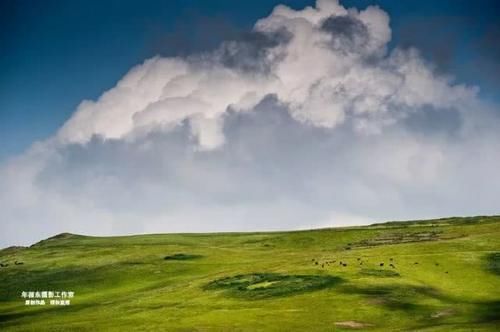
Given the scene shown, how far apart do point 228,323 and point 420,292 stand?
1262 inches

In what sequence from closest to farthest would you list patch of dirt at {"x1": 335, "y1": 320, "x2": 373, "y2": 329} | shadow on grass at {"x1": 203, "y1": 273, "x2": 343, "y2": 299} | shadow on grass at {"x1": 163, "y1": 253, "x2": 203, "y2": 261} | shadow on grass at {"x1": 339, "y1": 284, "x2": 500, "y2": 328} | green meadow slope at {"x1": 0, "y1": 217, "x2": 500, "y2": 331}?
patch of dirt at {"x1": 335, "y1": 320, "x2": 373, "y2": 329} < shadow on grass at {"x1": 339, "y1": 284, "x2": 500, "y2": 328} < green meadow slope at {"x1": 0, "y1": 217, "x2": 500, "y2": 331} < shadow on grass at {"x1": 203, "y1": 273, "x2": 343, "y2": 299} < shadow on grass at {"x1": 163, "y1": 253, "x2": 203, "y2": 261}

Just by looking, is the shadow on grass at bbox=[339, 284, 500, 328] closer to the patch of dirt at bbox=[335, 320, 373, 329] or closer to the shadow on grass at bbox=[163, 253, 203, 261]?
the patch of dirt at bbox=[335, 320, 373, 329]

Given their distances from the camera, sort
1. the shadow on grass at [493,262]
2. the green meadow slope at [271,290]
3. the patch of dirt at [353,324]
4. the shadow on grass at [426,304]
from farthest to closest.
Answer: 1. the shadow on grass at [493,262]
2. the green meadow slope at [271,290]
3. the shadow on grass at [426,304]
4. the patch of dirt at [353,324]

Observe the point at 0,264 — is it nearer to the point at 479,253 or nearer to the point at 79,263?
the point at 79,263

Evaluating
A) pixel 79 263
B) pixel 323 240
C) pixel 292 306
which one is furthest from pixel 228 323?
pixel 323 240

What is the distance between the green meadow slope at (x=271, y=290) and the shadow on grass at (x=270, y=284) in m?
0.18

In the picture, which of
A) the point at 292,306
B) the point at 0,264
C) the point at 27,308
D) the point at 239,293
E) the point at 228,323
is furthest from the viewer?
the point at 0,264

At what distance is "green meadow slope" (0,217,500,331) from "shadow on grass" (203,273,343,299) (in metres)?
0.18

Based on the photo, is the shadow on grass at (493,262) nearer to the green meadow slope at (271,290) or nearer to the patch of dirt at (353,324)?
the green meadow slope at (271,290)

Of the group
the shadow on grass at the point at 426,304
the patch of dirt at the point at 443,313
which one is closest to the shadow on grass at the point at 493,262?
the shadow on grass at the point at 426,304

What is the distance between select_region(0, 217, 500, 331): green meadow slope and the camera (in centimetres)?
7294

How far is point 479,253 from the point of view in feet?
361

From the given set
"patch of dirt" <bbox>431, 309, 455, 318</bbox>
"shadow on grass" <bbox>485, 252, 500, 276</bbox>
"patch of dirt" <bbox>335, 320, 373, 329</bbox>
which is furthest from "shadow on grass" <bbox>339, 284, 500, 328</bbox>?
"shadow on grass" <bbox>485, 252, 500, 276</bbox>

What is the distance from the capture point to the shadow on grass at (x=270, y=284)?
301 ft
